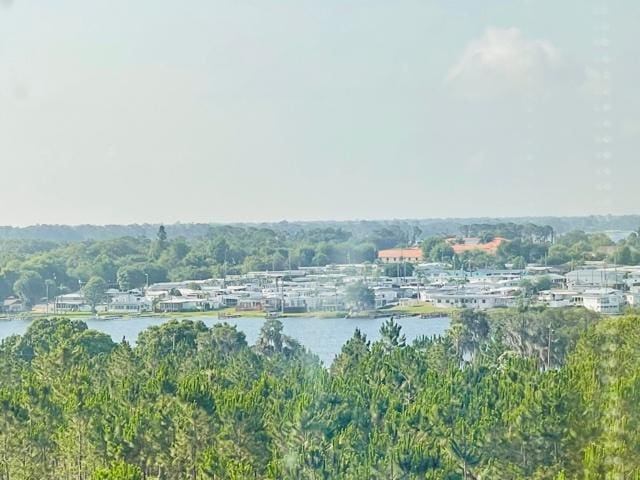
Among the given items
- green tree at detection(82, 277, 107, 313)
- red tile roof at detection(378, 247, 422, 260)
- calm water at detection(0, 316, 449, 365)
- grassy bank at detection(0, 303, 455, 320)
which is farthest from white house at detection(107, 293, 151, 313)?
red tile roof at detection(378, 247, 422, 260)

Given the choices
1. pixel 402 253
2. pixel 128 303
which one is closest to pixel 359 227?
pixel 402 253

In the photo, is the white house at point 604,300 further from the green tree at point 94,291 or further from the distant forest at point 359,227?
the green tree at point 94,291

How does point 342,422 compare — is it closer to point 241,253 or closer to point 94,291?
point 94,291

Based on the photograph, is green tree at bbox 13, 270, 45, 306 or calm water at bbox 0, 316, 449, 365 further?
green tree at bbox 13, 270, 45, 306

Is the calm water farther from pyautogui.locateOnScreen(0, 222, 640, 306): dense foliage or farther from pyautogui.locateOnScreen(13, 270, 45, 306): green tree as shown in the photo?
pyautogui.locateOnScreen(13, 270, 45, 306): green tree

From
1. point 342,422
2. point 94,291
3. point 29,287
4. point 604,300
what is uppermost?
point 604,300
